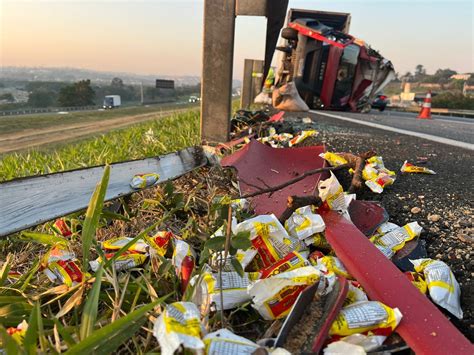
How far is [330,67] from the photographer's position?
10367 millimetres

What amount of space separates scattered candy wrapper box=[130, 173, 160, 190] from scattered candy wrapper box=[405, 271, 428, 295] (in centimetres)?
111

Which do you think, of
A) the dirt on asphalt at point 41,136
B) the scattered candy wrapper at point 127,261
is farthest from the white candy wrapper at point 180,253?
the dirt on asphalt at point 41,136

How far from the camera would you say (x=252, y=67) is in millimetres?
14000

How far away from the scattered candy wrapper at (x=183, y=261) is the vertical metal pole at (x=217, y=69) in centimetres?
194

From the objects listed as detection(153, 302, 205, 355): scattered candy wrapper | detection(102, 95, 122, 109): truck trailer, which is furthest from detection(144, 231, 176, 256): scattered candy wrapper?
detection(102, 95, 122, 109): truck trailer

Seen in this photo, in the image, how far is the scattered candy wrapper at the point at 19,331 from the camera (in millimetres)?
769

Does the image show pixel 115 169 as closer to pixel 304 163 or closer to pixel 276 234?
pixel 276 234

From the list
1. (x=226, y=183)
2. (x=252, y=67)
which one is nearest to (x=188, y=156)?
(x=226, y=183)

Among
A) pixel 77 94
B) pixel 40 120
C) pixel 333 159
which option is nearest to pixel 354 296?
pixel 333 159

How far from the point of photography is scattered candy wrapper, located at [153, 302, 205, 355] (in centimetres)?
66

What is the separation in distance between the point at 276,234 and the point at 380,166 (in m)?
1.16

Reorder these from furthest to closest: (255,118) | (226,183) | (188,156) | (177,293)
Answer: (255,118) → (188,156) → (226,183) → (177,293)

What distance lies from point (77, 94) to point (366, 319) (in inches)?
1418

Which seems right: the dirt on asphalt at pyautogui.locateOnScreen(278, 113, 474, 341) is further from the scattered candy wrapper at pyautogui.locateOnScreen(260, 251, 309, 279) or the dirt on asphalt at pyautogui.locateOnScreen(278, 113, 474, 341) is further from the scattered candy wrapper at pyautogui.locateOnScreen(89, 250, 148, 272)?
the scattered candy wrapper at pyautogui.locateOnScreen(89, 250, 148, 272)
